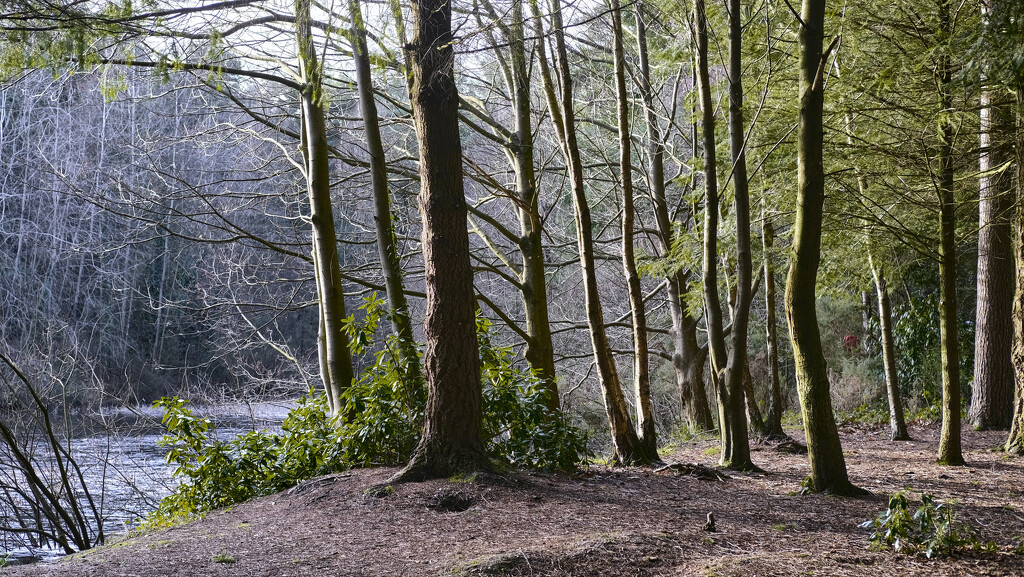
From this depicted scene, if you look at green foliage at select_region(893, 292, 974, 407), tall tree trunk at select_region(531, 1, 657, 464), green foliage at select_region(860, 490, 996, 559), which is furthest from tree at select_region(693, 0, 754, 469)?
green foliage at select_region(893, 292, 974, 407)

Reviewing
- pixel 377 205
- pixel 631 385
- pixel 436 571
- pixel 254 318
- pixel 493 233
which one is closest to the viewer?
pixel 436 571

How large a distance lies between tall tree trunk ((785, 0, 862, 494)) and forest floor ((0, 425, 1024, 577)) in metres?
0.33

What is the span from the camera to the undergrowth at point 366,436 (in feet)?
19.1

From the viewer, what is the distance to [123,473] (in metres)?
A: 9.71

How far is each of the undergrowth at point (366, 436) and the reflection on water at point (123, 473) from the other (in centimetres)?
151

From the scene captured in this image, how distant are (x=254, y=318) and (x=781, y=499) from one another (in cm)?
1756

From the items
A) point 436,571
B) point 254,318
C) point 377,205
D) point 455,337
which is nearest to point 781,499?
point 455,337

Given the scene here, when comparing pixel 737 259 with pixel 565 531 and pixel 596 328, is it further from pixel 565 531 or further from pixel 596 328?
pixel 565 531

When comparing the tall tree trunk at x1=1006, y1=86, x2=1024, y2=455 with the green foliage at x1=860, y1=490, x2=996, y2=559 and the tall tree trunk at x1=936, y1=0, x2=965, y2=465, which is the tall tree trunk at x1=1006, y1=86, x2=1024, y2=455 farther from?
the green foliage at x1=860, y1=490, x2=996, y2=559

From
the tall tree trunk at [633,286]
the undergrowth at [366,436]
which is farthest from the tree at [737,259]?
the undergrowth at [366,436]

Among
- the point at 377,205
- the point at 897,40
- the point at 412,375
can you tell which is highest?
the point at 897,40

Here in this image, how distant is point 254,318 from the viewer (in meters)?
20.2

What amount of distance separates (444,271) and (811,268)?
2529 mm

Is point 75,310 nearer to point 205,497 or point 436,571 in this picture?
point 205,497
